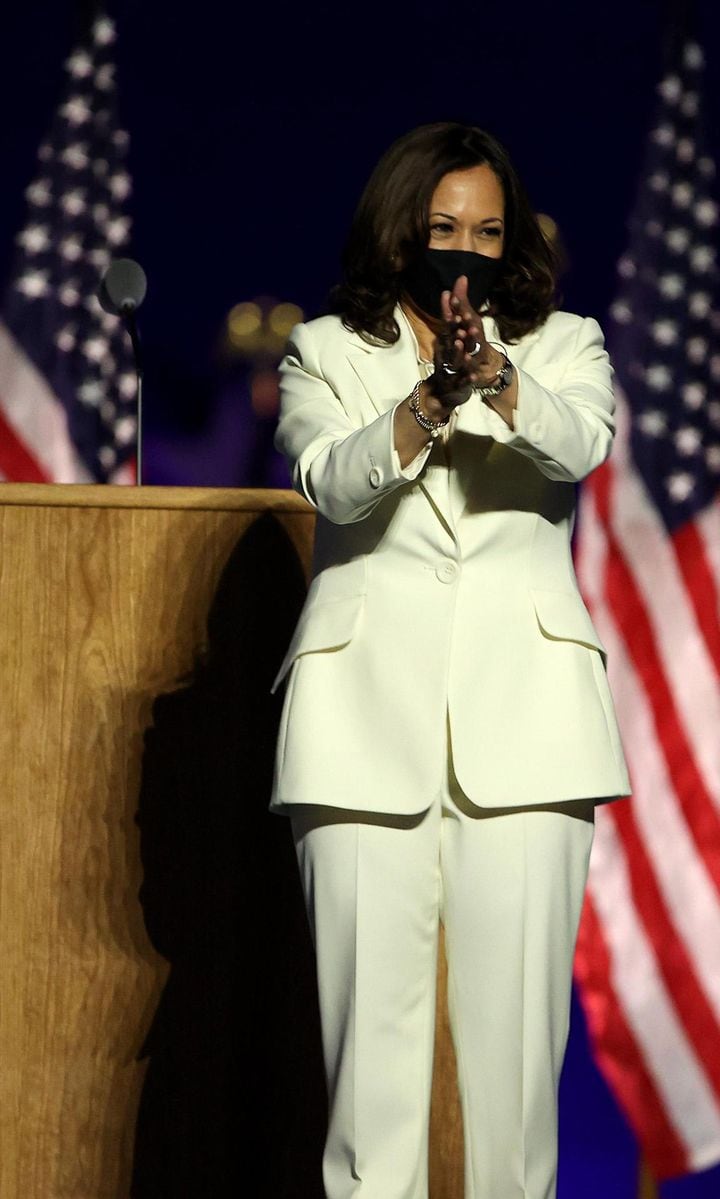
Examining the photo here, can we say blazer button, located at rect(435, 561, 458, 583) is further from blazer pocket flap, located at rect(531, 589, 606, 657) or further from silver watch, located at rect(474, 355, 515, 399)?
silver watch, located at rect(474, 355, 515, 399)

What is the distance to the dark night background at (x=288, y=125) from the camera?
3.17 m

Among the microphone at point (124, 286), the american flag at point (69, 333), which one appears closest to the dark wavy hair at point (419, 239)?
the microphone at point (124, 286)

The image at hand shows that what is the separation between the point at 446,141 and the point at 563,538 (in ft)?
1.53

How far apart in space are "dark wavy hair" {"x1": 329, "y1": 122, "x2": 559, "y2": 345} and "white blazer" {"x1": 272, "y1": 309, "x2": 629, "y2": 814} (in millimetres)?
82

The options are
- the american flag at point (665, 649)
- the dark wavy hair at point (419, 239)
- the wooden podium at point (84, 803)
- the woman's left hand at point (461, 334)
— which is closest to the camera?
the woman's left hand at point (461, 334)

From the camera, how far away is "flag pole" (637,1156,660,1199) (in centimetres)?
318

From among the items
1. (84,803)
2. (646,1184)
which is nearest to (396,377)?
(84,803)

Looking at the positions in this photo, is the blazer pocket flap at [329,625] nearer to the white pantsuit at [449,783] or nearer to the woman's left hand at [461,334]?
the white pantsuit at [449,783]

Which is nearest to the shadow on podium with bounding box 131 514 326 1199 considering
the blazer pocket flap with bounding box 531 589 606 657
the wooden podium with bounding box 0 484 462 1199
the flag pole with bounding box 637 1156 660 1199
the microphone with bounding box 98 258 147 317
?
the wooden podium with bounding box 0 484 462 1199

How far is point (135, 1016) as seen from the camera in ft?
7.91

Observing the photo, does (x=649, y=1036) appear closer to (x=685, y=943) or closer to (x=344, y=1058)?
(x=685, y=943)

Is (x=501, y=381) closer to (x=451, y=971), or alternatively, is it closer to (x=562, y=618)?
(x=562, y=618)

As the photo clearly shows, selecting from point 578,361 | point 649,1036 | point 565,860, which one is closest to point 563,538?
point 578,361

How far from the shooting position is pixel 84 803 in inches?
95.0
